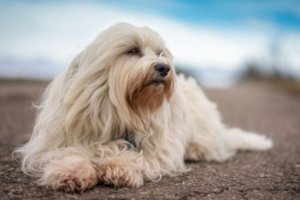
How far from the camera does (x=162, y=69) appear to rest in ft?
17.5

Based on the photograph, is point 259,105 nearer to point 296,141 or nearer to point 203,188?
point 296,141

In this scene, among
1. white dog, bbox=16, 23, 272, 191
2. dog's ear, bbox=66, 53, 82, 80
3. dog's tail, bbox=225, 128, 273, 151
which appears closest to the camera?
white dog, bbox=16, 23, 272, 191

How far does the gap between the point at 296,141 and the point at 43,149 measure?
179 inches

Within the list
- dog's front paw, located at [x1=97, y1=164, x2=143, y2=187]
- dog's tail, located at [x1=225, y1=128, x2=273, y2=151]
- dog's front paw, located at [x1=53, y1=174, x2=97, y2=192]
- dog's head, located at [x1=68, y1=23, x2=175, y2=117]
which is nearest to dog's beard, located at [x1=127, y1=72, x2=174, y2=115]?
dog's head, located at [x1=68, y1=23, x2=175, y2=117]

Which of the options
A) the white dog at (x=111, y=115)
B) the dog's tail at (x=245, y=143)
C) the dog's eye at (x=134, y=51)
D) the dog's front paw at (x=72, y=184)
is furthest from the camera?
the dog's tail at (x=245, y=143)

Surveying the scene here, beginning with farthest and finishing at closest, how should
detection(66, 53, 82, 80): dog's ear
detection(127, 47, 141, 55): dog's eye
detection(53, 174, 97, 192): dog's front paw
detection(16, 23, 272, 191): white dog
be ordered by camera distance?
detection(66, 53, 82, 80): dog's ear → detection(127, 47, 141, 55): dog's eye → detection(16, 23, 272, 191): white dog → detection(53, 174, 97, 192): dog's front paw

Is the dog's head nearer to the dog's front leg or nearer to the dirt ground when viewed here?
the dog's front leg

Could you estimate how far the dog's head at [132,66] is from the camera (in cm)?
533

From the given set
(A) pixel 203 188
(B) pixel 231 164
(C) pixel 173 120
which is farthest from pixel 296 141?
(A) pixel 203 188

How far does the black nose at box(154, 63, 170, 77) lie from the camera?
5309 mm

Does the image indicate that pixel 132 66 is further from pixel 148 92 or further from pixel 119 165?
pixel 119 165

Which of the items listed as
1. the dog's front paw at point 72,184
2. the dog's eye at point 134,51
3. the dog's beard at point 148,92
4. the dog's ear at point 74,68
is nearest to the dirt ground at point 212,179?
the dog's front paw at point 72,184

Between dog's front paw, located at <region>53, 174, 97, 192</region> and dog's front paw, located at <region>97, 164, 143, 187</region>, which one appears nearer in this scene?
dog's front paw, located at <region>53, 174, 97, 192</region>

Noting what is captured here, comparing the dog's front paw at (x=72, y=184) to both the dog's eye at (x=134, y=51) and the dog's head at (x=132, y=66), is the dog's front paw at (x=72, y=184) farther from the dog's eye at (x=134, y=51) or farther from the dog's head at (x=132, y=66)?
the dog's eye at (x=134, y=51)
